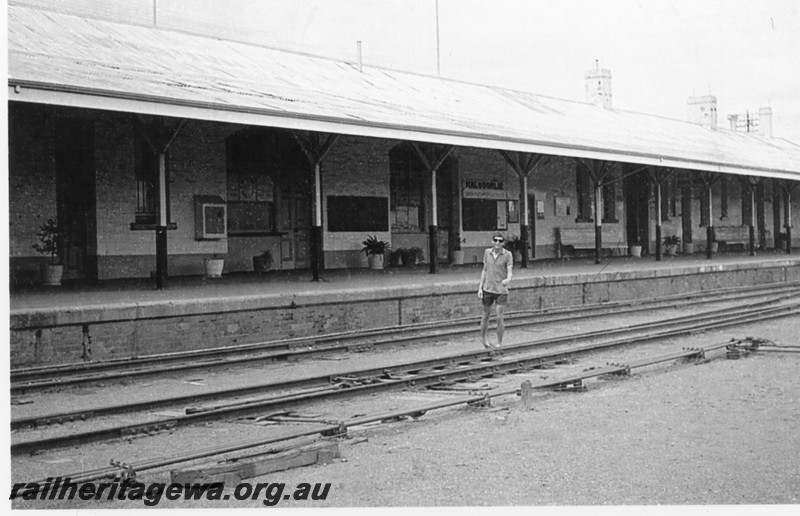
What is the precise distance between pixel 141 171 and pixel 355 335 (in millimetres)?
6431

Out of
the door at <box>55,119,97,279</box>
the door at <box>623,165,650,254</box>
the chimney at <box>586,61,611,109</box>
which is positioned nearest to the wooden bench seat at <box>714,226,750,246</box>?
the door at <box>623,165,650,254</box>

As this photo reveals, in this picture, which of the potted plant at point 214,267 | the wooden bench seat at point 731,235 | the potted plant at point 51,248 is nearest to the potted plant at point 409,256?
the potted plant at point 214,267

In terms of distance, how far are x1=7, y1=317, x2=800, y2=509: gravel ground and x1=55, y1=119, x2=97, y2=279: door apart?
423 inches

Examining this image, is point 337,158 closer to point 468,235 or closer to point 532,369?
point 468,235

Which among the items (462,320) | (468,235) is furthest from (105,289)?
(468,235)

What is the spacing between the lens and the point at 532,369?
11.2 meters

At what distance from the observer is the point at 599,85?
3725 cm

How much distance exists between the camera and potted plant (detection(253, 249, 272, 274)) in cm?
2069

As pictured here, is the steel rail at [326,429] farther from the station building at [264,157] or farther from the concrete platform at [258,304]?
the station building at [264,157]

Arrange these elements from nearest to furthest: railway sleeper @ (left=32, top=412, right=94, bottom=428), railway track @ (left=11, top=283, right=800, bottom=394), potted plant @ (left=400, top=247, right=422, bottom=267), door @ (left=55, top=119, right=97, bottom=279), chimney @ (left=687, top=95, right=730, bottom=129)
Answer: railway sleeper @ (left=32, top=412, right=94, bottom=428)
railway track @ (left=11, top=283, right=800, bottom=394)
door @ (left=55, top=119, right=97, bottom=279)
potted plant @ (left=400, top=247, right=422, bottom=267)
chimney @ (left=687, top=95, right=730, bottom=129)

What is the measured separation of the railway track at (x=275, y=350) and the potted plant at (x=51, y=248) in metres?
5.14

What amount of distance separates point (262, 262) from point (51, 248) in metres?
4.98

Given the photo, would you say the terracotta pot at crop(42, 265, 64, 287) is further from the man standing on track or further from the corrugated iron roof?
the man standing on track

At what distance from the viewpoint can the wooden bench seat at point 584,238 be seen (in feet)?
97.7
